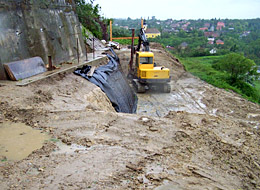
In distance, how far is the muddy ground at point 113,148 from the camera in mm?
3887

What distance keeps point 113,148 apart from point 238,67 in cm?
2376

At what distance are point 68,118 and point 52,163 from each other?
2327 mm

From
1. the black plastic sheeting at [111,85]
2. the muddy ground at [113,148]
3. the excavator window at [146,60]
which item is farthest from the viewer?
the excavator window at [146,60]

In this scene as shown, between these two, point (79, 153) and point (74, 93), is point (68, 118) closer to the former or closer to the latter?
point (79, 153)

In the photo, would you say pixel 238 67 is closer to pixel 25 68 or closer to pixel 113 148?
pixel 25 68

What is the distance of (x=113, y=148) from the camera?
5012mm

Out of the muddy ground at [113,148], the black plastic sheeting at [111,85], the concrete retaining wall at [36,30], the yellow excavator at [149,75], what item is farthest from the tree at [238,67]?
the muddy ground at [113,148]

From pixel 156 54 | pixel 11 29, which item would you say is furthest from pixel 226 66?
pixel 11 29

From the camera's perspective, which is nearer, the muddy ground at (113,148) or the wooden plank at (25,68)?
the muddy ground at (113,148)

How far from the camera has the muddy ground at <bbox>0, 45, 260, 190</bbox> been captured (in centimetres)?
389

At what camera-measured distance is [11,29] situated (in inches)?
372

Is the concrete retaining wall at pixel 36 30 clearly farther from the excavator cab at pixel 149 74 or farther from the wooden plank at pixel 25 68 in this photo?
the excavator cab at pixel 149 74

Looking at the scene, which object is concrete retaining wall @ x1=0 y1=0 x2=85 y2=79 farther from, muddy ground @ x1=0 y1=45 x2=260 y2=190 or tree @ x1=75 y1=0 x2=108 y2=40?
tree @ x1=75 y1=0 x2=108 y2=40

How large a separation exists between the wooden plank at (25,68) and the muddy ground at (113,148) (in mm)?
952
